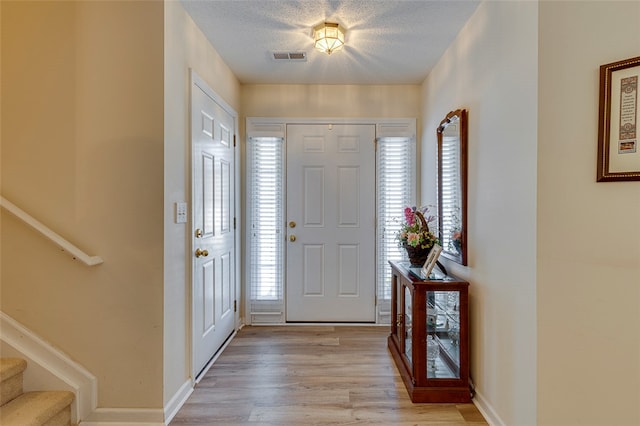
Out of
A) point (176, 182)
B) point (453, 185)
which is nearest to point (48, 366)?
point (176, 182)

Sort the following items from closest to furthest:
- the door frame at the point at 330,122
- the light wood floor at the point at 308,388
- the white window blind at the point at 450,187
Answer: the light wood floor at the point at 308,388 < the white window blind at the point at 450,187 < the door frame at the point at 330,122

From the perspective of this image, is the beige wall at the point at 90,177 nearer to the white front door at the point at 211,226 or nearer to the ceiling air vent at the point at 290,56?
the white front door at the point at 211,226

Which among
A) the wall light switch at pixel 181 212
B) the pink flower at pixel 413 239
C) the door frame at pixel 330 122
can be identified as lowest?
the pink flower at pixel 413 239

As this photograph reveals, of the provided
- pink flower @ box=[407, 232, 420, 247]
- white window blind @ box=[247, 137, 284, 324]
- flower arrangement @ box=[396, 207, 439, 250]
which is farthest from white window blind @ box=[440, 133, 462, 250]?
white window blind @ box=[247, 137, 284, 324]

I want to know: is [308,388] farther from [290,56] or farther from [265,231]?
[290,56]

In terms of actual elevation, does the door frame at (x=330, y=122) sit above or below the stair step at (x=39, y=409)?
above

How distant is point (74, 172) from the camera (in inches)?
72.4

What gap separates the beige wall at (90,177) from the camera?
71.9 inches

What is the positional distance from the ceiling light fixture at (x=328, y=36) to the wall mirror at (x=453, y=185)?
3.25 feet

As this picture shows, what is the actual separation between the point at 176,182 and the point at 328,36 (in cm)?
143

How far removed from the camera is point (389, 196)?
3367 mm

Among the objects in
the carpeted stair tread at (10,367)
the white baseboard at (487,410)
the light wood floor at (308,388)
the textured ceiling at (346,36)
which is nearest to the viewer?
the carpeted stair tread at (10,367)

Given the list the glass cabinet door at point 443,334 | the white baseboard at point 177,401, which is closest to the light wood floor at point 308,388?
the white baseboard at point 177,401

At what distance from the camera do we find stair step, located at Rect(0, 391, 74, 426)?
61.6 inches
